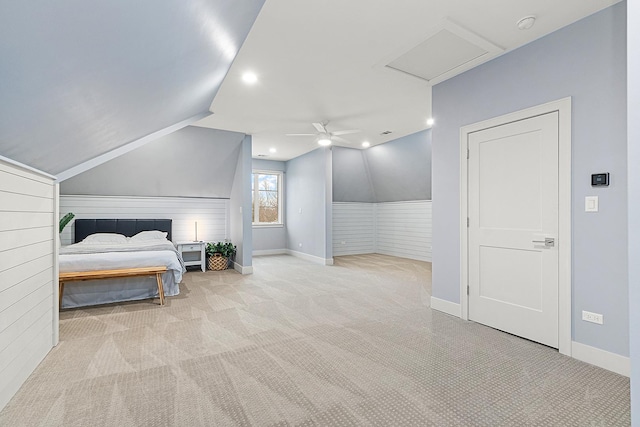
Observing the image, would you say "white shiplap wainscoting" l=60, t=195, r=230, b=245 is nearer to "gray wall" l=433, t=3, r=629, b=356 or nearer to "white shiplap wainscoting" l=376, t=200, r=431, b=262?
"white shiplap wainscoting" l=376, t=200, r=431, b=262

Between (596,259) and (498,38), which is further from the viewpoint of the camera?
(498,38)

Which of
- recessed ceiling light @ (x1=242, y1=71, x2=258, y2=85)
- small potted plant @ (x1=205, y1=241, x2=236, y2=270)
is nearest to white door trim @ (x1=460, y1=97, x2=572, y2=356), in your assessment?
recessed ceiling light @ (x1=242, y1=71, x2=258, y2=85)

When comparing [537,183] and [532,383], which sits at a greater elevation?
[537,183]

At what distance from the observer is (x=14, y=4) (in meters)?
0.88

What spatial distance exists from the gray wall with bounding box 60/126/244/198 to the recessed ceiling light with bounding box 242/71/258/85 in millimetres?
2422

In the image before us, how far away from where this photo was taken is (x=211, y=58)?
2.80 metres

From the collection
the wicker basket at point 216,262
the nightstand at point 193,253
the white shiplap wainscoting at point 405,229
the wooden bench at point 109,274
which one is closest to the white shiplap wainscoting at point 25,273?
A: the wooden bench at point 109,274

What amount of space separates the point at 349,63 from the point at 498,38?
4.51 ft

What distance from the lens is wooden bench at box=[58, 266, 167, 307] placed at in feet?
12.1

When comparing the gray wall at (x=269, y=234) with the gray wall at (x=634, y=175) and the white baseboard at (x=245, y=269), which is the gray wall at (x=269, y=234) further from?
the gray wall at (x=634, y=175)

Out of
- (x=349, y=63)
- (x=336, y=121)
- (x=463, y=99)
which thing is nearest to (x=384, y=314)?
(x=463, y=99)

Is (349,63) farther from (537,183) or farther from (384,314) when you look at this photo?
(384,314)

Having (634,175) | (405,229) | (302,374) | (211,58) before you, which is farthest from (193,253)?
(634,175)

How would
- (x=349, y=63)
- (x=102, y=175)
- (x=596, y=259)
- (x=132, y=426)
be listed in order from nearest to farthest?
(x=132, y=426) < (x=596, y=259) < (x=349, y=63) < (x=102, y=175)
